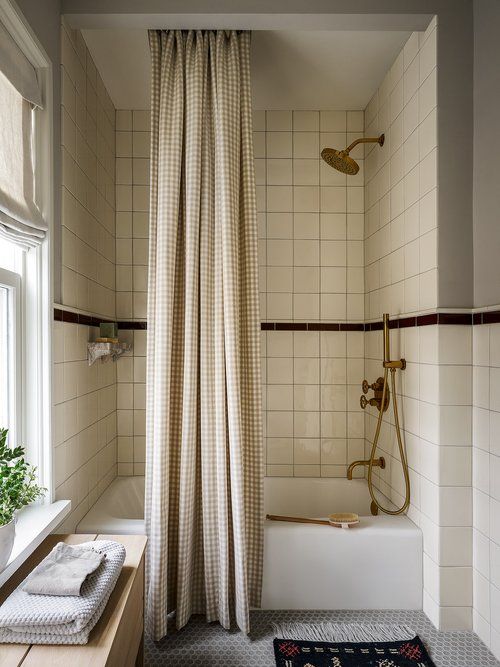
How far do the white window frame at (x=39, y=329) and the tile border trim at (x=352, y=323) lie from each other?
101 millimetres

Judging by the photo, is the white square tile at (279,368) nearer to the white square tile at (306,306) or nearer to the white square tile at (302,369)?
the white square tile at (302,369)

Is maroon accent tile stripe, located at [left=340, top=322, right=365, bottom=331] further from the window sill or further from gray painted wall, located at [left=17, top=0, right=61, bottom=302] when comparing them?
the window sill

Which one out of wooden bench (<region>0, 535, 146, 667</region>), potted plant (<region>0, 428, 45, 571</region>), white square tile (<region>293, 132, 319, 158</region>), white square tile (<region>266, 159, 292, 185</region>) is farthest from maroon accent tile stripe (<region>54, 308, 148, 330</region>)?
white square tile (<region>293, 132, 319, 158</region>)

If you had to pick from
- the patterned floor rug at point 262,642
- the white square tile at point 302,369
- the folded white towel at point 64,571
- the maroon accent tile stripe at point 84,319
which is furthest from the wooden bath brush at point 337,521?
the maroon accent tile stripe at point 84,319

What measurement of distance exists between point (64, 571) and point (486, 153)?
6.89ft

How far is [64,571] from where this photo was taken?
1.25 m

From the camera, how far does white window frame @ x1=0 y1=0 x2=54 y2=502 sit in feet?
5.80

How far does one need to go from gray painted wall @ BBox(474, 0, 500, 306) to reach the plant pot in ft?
5.95

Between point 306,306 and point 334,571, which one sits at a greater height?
point 306,306

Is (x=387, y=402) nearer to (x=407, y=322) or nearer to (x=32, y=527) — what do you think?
(x=407, y=322)

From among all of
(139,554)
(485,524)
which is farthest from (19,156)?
(485,524)

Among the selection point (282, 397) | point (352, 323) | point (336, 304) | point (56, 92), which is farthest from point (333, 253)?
point (56, 92)

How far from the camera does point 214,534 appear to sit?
6.63ft

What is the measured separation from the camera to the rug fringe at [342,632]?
1.91 m
